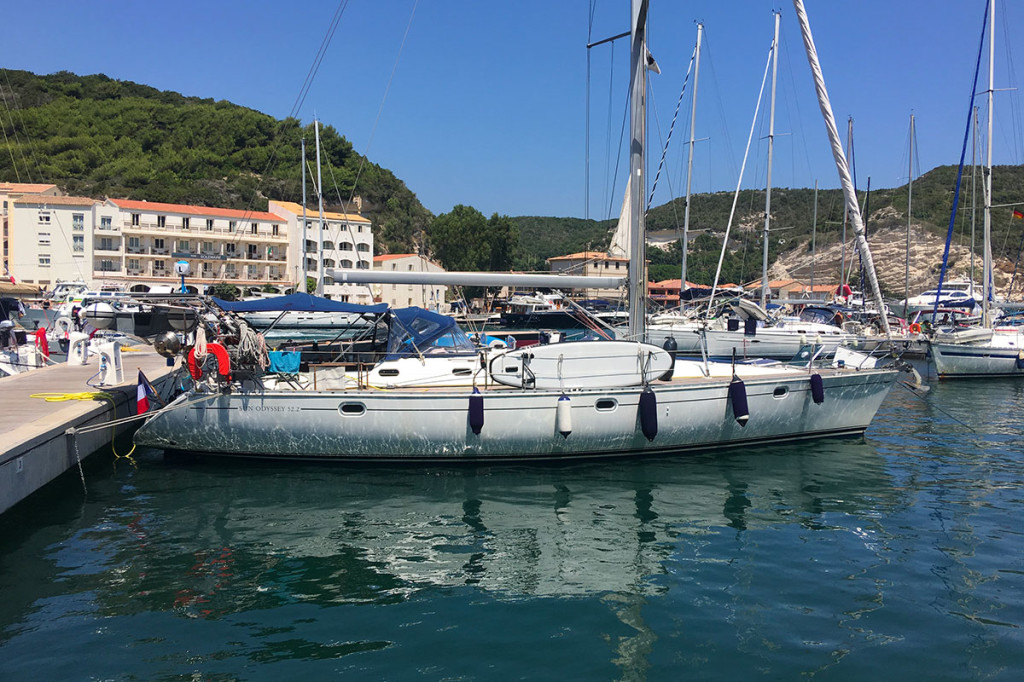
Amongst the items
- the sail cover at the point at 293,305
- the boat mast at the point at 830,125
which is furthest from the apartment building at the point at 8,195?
the boat mast at the point at 830,125

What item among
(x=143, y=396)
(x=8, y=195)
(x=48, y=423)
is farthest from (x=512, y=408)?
(x=8, y=195)

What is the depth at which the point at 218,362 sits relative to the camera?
34.8 feet

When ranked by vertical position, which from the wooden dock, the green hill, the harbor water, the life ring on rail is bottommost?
the harbor water

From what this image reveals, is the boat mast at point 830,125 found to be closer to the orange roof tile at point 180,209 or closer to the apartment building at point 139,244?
the apartment building at point 139,244

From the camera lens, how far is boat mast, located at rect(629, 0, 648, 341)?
1148cm

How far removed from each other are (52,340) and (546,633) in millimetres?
26181

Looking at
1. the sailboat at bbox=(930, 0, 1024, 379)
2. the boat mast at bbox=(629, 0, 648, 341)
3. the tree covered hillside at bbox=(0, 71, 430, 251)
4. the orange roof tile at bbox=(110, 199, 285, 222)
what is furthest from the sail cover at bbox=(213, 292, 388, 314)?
the tree covered hillside at bbox=(0, 71, 430, 251)

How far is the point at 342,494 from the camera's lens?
1013 cm

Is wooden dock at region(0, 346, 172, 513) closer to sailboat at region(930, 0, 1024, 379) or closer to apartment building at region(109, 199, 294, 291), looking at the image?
sailboat at region(930, 0, 1024, 379)

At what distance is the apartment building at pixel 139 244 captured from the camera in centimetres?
5822

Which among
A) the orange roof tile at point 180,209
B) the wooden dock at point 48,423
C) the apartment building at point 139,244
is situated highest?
the orange roof tile at point 180,209

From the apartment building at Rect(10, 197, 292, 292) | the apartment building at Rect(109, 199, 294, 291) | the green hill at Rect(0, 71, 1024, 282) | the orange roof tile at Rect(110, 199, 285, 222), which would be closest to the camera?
the apartment building at Rect(10, 197, 292, 292)

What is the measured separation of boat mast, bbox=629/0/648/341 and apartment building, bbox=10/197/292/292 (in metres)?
52.5

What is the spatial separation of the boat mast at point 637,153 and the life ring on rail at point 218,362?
20.7 ft
